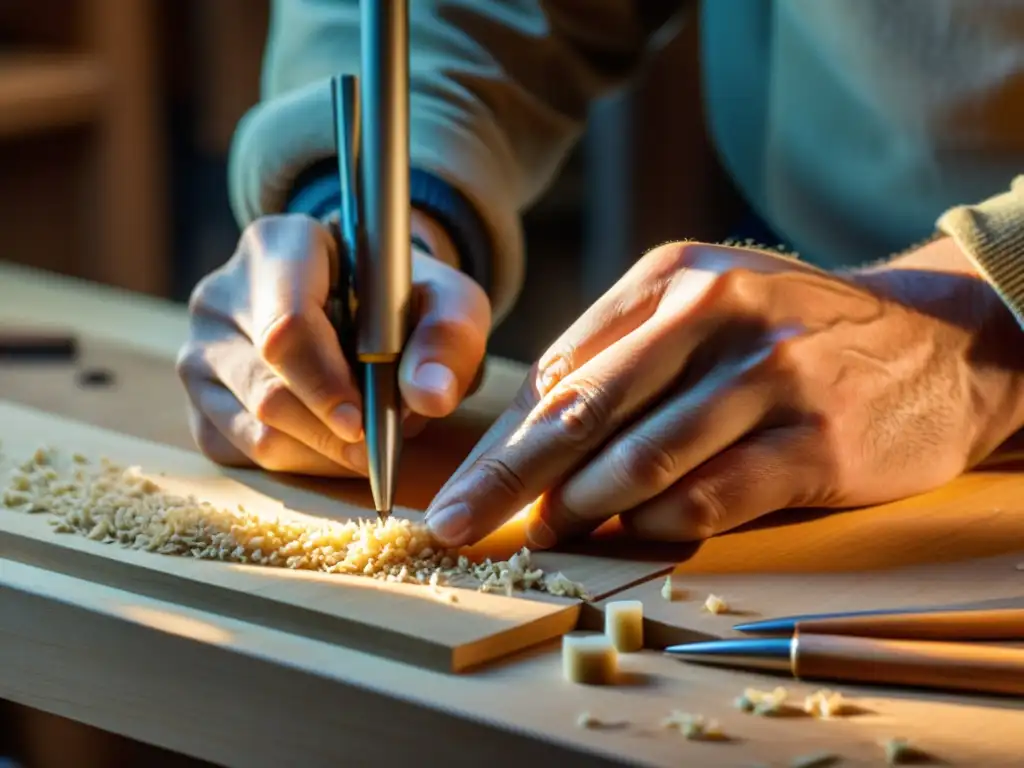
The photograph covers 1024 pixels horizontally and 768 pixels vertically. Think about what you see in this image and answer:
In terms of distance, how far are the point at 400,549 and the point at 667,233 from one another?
204cm

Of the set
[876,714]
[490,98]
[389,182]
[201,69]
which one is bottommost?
[876,714]

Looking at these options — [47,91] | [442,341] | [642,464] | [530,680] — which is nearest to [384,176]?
[442,341]

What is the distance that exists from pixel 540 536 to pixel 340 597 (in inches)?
5.7

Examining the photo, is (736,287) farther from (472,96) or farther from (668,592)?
(472,96)

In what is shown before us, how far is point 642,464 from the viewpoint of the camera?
784 millimetres

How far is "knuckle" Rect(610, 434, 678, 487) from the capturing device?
30.9 inches

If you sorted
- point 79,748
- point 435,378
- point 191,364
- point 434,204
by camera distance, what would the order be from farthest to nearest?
point 79,748 < point 434,204 < point 191,364 < point 435,378

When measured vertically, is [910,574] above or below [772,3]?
below

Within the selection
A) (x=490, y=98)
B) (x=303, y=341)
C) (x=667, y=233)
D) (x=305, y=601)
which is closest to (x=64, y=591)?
(x=305, y=601)

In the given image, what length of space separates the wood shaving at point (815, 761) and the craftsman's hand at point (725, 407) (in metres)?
0.25

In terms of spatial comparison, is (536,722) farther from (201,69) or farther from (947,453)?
(201,69)

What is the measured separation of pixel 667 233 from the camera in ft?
8.96

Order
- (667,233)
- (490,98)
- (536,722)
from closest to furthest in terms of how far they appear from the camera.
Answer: (536,722) → (490,98) → (667,233)

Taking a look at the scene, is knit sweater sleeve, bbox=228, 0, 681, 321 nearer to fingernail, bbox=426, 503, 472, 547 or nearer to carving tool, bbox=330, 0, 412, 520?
carving tool, bbox=330, 0, 412, 520
